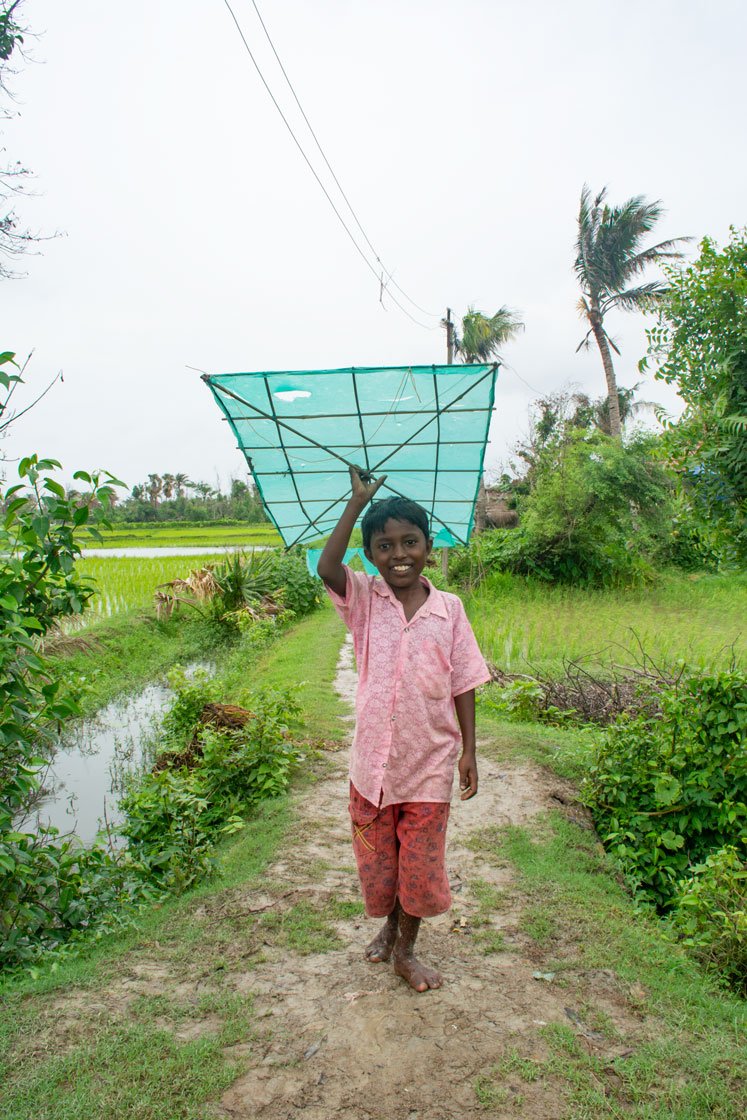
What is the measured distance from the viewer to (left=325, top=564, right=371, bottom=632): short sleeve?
2428 mm

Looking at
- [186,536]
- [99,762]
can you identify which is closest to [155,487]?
[186,536]

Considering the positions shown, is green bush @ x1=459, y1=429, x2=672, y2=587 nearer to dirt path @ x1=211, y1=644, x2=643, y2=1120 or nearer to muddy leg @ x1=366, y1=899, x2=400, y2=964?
Answer: dirt path @ x1=211, y1=644, x2=643, y2=1120

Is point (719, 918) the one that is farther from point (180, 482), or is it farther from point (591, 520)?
point (180, 482)

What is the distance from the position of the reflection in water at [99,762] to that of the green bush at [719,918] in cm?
366

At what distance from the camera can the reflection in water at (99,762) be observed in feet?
18.6

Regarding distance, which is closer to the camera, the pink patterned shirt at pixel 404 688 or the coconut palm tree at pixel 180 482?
the pink patterned shirt at pixel 404 688

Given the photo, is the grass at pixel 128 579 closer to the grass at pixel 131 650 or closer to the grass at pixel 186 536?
the grass at pixel 131 650

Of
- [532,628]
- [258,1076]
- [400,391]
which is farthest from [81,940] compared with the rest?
[532,628]

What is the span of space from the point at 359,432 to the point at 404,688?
4.13 feet

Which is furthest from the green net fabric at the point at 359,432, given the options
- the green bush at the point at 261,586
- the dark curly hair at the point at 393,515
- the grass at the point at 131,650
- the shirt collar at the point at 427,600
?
the green bush at the point at 261,586

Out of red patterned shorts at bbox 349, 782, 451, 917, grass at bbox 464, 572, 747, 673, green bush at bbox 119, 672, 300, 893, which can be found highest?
red patterned shorts at bbox 349, 782, 451, 917

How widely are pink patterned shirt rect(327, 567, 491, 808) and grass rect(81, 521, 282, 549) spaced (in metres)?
24.4

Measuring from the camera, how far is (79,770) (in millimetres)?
6754

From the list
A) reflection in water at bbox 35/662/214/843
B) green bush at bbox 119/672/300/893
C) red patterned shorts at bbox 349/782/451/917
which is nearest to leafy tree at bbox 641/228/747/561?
red patterned shorts at bbox 349/782/451/917
